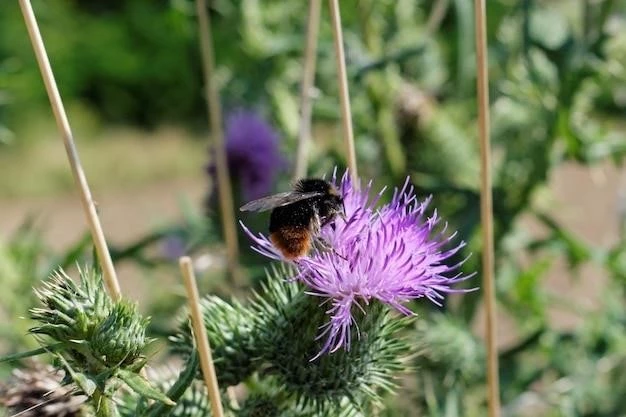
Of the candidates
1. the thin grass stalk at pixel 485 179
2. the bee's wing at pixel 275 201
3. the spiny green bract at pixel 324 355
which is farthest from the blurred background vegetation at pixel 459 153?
Answer: the bee's wing at pixel 275 201

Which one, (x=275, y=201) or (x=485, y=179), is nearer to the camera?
(x=275, y=201)

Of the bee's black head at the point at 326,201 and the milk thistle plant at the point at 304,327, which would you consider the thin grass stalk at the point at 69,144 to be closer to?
the milk thistle plant at the point at 304,327

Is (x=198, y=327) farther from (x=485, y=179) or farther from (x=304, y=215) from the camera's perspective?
(x=485, y=179)

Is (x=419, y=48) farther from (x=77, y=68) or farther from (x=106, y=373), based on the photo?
(x=77, y=68)

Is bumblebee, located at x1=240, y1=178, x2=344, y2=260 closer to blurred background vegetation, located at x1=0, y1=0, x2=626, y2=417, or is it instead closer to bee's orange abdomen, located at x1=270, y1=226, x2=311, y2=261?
bee's orange abdomen, located at x1=270, y1=226, x2=311, y2=261

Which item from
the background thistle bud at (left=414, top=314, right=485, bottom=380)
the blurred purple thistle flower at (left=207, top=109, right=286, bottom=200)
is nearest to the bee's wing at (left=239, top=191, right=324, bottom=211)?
A: the background thistle bud at (left=414, top=314, right=485, bottom=380)

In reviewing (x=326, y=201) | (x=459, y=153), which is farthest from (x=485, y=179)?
(x=459, y=153)

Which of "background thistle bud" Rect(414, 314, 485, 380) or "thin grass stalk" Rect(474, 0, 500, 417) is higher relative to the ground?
"thin grass stalk" Rect(474, 0, 500, 417)
